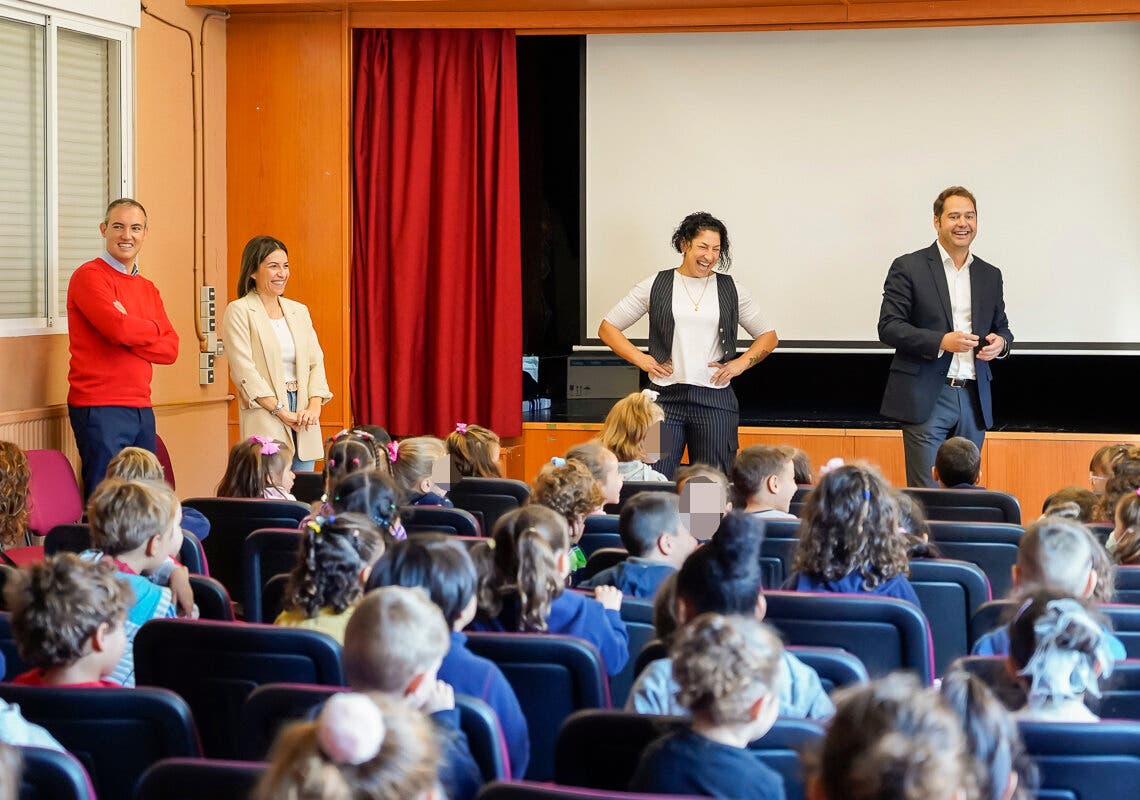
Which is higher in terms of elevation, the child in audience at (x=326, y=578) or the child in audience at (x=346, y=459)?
the child in audience at (x=346, y=459)

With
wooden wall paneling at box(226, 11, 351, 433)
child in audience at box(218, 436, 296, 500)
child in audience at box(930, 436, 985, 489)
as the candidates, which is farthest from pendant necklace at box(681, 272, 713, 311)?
child in audience at box(218, 436, 296, 500)

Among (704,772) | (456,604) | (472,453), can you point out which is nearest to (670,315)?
(472,453)

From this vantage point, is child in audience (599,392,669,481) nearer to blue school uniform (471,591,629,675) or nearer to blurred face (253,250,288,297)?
blurred face (253,250,288,297)

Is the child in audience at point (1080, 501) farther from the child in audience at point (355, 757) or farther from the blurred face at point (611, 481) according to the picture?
the child in audience at point (355, 757)

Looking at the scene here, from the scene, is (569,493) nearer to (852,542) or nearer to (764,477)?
(764,477)

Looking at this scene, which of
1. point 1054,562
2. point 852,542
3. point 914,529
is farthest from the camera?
point 914,529

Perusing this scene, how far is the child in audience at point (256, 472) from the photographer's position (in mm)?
4430

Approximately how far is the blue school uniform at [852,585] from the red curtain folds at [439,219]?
430 centimetres

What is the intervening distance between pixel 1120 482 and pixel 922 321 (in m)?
2.10

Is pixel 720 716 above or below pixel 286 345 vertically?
below

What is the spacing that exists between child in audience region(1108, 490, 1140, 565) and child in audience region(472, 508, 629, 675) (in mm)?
1417

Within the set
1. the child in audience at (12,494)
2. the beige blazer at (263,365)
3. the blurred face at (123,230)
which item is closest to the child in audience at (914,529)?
the child in audience at (12,494)

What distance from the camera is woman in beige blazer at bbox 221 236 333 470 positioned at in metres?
5.93

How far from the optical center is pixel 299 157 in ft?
23.9
